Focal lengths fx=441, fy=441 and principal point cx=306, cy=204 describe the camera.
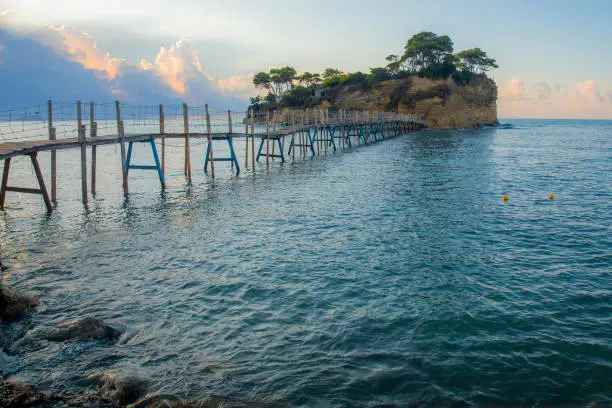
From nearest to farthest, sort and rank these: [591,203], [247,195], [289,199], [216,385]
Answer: [216,385] < [591,203] < [289,199] < [247,195]

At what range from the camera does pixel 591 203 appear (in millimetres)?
20703

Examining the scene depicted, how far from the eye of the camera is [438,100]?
99.7m

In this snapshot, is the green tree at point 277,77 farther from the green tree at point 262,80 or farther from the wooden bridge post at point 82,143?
the wooden bridge post at point 82,143

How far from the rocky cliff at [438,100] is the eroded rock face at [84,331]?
100 meters

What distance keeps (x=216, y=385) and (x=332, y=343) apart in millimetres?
2268

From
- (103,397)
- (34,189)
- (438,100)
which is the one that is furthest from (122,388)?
(438,100)

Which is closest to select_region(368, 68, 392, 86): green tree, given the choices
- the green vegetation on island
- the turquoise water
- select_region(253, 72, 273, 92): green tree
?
the green vegetation on island

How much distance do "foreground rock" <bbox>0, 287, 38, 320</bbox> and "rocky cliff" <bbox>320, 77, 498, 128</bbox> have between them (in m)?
99.9

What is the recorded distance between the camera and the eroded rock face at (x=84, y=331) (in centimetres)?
812

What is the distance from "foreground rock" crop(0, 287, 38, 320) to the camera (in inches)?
350

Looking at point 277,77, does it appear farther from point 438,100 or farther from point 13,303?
point 13,303

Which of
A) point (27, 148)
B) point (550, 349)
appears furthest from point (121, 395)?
point (27, 148)

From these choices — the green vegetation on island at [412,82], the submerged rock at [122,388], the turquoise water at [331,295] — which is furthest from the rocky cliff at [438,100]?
the submerged rock at [122,388]

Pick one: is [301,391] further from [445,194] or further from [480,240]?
[445,194]
